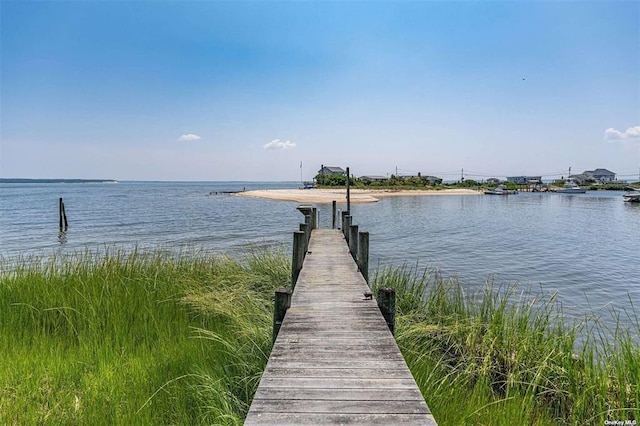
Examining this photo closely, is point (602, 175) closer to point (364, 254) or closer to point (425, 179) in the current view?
point (425, 179)

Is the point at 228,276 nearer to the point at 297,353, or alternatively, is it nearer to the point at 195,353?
the point at 195,353

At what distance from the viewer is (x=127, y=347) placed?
5.33 metres

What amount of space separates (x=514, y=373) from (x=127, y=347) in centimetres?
547

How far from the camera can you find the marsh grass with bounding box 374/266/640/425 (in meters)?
3.97

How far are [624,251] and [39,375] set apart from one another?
23460 millimetres

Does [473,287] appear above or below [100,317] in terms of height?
below

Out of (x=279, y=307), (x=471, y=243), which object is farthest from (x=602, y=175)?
(x=279, y=307)

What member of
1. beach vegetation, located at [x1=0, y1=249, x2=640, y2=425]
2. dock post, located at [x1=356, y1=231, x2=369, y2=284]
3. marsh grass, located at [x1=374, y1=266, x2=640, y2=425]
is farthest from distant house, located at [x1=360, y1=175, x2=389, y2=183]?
marsh grass, located at [x1=374, y1=266, x2=640, y2=425]

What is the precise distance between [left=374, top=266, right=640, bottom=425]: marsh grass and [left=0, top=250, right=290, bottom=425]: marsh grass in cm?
222

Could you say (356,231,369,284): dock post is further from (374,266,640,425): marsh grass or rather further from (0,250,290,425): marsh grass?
(0,250,290,425): marsh grass

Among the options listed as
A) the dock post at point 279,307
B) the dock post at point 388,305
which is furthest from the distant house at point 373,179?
the dock post at point 279,307

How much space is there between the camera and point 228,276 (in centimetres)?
891

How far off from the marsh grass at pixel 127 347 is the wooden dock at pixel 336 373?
678mm

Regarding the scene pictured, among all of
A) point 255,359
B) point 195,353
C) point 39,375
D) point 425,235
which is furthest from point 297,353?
point 425,235
